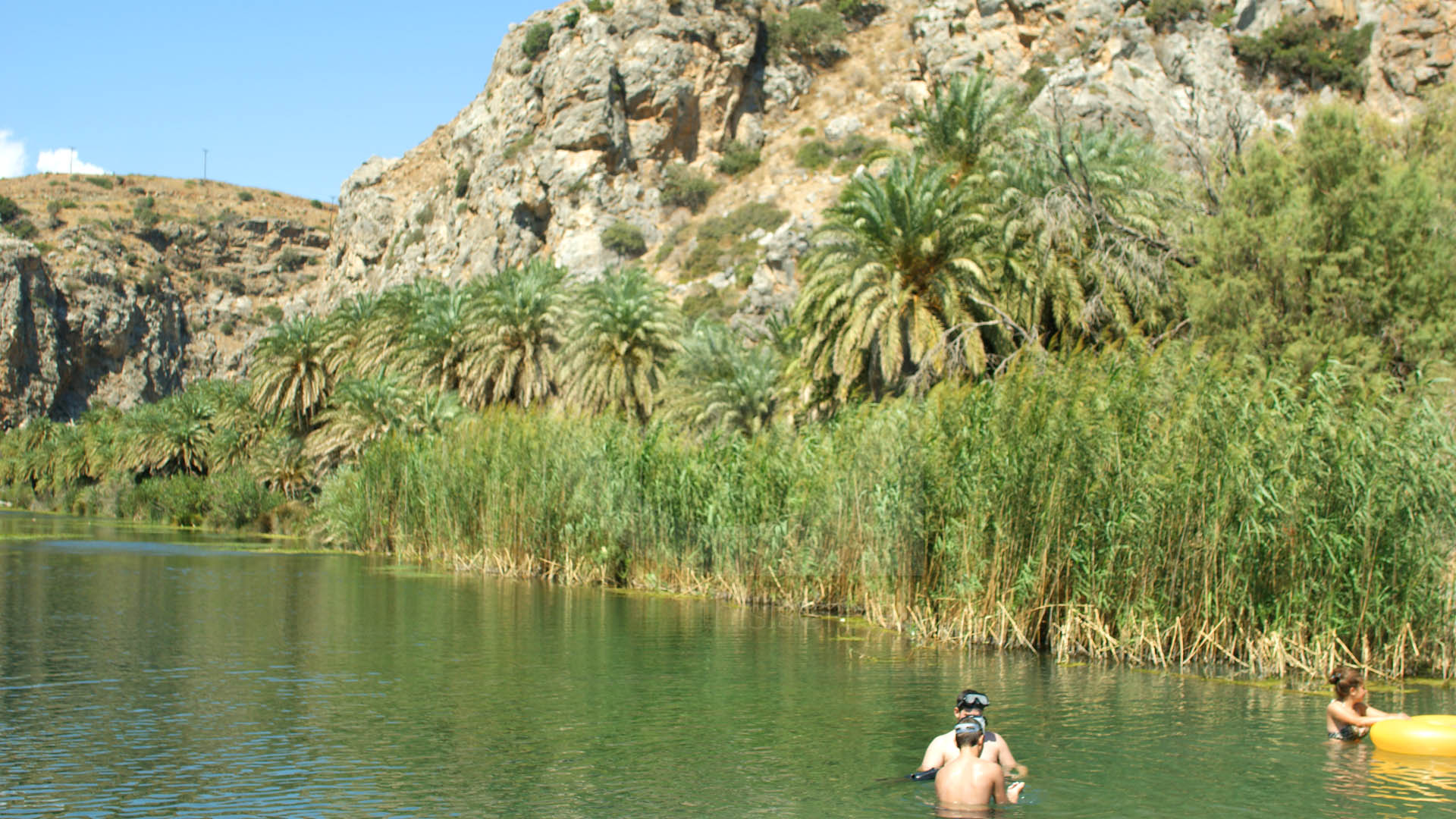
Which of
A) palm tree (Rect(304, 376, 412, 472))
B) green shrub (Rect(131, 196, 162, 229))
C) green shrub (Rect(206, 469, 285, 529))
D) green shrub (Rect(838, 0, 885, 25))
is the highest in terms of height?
green shrub (Rect(838, 0, 885, 25))

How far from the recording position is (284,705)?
12.2 metres

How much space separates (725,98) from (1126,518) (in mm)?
69858

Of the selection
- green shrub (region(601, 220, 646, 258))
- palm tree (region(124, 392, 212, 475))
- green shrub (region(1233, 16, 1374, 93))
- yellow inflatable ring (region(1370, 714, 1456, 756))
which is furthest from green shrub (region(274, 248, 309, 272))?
yellow inflatable ring (region(1370, 714, 1456, 756))

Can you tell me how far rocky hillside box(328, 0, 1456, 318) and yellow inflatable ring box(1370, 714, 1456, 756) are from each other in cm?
4975

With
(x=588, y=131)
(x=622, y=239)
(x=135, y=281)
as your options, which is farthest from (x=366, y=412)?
(x=135, y=281)

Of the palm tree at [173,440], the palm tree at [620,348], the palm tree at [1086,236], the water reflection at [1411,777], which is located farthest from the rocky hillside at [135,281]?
the water reflection at [1411,777]

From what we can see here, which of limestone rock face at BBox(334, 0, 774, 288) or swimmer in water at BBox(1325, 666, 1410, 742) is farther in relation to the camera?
limestone rock face at BBox(334, 0, 774, 288)

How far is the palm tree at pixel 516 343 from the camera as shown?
40.2m

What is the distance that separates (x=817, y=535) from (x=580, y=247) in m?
56.0

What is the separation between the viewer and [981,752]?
8766 mm

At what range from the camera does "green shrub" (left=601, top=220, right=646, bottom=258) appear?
238ft

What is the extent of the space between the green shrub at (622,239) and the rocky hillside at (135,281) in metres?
42.1

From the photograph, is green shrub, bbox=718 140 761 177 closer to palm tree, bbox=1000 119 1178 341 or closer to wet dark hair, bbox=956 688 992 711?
palm tree, bbox=1000 119 1178 341

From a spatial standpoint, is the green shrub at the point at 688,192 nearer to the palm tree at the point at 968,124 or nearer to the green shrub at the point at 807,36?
the green shrub at the point at 807,36
